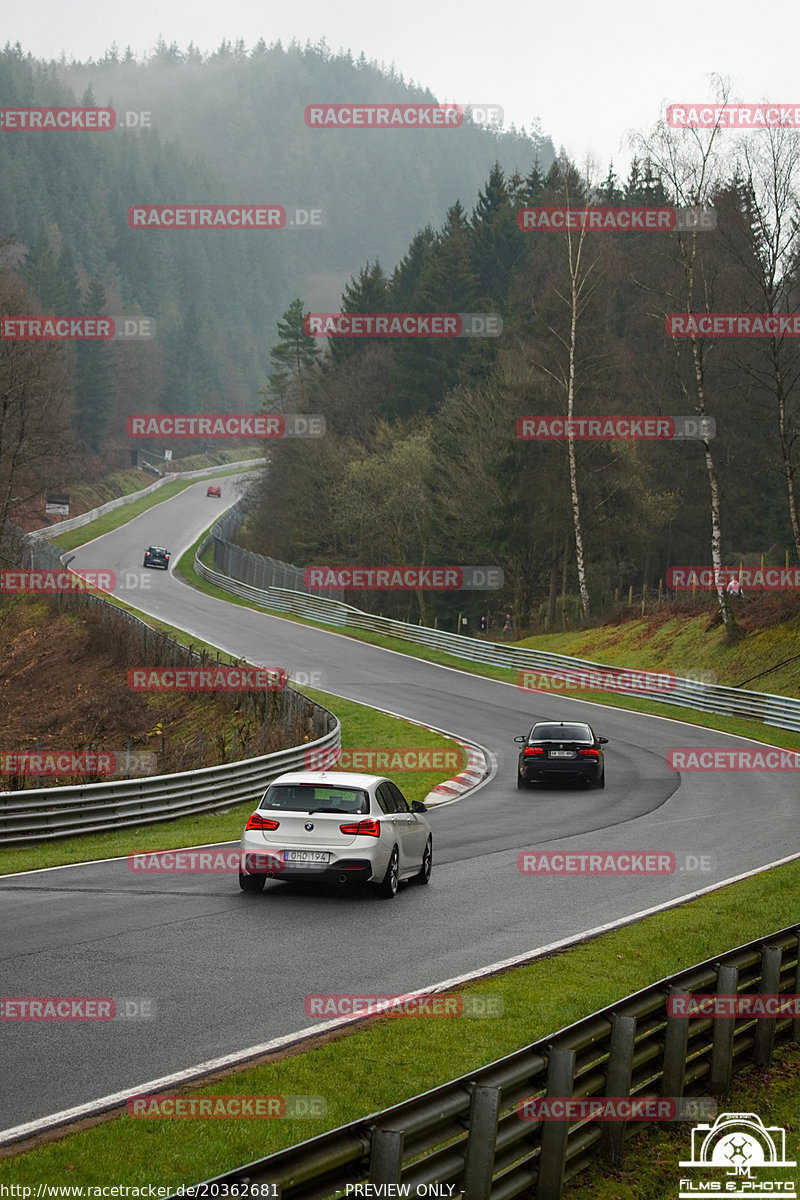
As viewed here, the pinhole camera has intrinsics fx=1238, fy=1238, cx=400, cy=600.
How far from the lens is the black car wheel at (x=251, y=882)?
13.2 meters

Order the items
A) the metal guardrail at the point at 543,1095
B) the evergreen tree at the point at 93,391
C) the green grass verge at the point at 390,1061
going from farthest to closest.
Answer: the evergreen tree at the point at 93,391 < the green grass verge at the point at 390,1061 < the metal guardrail at the point at 543,1095

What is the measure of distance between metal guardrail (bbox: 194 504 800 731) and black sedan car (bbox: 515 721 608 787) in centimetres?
1136

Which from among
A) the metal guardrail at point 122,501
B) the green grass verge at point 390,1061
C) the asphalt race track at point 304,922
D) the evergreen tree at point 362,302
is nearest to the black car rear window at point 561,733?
the asphalt race track at point 304,922

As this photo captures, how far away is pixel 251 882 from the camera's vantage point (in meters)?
13.2

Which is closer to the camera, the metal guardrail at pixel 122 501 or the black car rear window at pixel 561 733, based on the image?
the black car rear window at pixel 561 733

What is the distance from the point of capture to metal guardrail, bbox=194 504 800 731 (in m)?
35.8

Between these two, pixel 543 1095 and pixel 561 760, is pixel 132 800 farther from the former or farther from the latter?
pixel 543 1095

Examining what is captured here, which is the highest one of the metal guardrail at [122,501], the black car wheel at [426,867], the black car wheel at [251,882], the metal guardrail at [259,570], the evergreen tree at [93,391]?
the evergreen tree at [93,391]

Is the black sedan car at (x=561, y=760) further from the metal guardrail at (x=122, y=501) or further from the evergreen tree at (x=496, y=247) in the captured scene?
the evergreen tree at (x=496, y=247)

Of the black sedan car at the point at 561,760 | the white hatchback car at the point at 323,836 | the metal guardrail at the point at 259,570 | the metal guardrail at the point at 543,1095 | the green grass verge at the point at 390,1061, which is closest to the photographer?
the metal guardrail at the point at 543,1095

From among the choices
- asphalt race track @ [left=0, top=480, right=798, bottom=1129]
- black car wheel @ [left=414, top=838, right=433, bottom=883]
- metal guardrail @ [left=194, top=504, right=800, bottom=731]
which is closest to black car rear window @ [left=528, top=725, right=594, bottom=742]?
asphalt race track @ [left=0, top=480, right=798, bottom=1129]

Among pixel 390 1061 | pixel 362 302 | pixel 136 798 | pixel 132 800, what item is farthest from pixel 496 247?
pixel 390 1061

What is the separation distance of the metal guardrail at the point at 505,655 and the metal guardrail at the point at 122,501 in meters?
13.2

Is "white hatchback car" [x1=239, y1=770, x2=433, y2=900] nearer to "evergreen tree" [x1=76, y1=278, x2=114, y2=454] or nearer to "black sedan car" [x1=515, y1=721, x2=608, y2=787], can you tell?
"black sedan car" [x1=515, y1=721, x2=608, y2=787]
